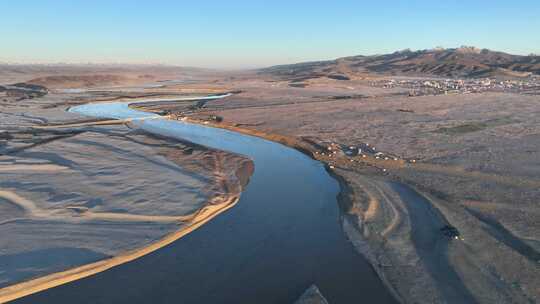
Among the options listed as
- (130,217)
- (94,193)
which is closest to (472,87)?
(94,193)

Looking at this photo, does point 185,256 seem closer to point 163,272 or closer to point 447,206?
point 163,272

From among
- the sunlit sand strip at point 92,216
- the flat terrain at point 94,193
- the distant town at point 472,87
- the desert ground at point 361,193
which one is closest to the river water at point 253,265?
the desert ground at point 361,193

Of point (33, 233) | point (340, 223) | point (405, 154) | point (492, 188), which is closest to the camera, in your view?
point (33, 233)

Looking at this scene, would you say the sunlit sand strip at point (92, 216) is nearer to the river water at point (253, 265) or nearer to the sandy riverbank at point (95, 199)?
the sandy riverbank at point (95, 199)

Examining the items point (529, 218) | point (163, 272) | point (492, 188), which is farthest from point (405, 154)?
point (163, 272)

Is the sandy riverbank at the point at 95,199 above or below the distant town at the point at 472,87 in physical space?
below

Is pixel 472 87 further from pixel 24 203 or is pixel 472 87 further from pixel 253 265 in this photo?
A: pixel 24 203
